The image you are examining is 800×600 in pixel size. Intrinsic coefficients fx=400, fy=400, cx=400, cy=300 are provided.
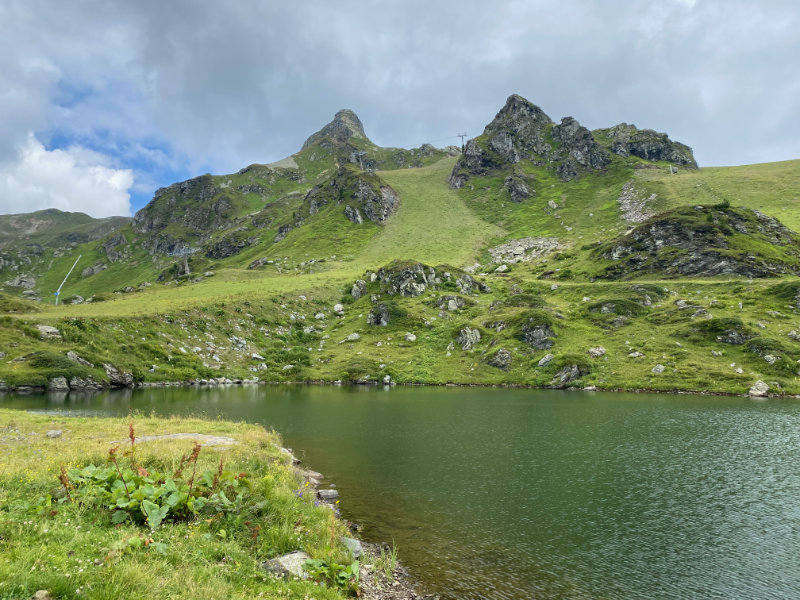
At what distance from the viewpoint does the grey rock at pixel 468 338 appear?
9544 cm

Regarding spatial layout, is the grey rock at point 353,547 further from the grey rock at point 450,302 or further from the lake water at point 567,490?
the grey rock at point 450,302

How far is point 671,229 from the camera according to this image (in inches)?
5103

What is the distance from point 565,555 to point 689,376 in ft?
227

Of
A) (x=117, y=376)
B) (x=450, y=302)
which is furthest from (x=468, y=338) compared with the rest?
(x=117, y=376)

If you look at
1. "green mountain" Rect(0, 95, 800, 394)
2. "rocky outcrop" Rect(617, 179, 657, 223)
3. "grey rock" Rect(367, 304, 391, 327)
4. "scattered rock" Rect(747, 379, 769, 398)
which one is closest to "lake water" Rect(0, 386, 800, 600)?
"scattered rock" Rect(747, 379, 769, 398)

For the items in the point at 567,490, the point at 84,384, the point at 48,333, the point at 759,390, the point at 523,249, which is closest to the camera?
the point at 567,490

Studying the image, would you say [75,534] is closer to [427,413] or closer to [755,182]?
[427,413]

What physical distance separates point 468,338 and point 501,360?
39.6 feet

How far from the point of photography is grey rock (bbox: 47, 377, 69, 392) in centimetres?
6106

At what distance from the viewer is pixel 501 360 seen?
86.0 metres

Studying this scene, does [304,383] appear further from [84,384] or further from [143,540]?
[143,540]

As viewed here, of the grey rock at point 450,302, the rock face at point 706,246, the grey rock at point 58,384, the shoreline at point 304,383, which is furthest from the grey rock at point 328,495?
the rock face at point 706,246

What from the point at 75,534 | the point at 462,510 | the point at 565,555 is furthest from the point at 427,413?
the point at 75,534

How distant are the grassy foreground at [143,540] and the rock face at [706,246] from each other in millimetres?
132069
